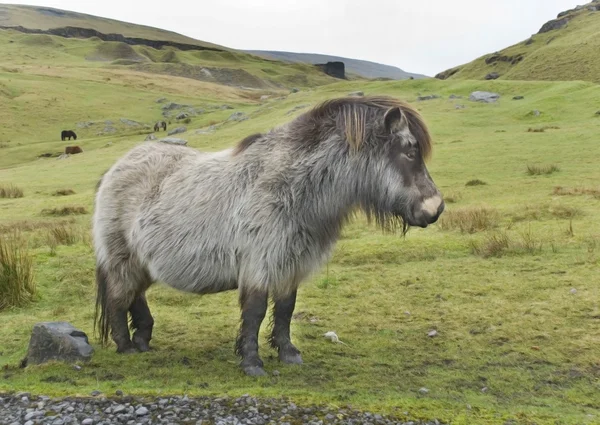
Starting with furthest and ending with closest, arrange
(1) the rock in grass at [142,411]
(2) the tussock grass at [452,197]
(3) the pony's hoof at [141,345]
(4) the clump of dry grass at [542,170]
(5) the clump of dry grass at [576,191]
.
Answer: (4) the clump of dry grass at [542,170]
(2) the tussock grass at [452,197]
(5) the clump of dry grass at [576,191]
(3) the pony's hoof at [141,345]
(1) the rock in grass at [142,411]

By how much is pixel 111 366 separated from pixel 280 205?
2.59 m

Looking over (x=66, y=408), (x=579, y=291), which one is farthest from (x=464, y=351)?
(x=66, y=408)

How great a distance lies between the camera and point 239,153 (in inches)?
249

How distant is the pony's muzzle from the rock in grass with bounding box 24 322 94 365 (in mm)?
3901

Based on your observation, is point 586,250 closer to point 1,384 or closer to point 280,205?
point 280,205

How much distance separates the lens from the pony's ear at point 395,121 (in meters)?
5.63

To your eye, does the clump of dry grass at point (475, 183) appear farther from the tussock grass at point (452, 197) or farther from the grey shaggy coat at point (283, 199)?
the grey shaggy coat at point (283, 199)

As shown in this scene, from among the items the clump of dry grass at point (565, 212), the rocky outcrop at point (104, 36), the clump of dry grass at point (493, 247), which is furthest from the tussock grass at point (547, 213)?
the rocky outcrop at point (104, 36)

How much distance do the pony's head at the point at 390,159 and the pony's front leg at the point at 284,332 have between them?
1.40m

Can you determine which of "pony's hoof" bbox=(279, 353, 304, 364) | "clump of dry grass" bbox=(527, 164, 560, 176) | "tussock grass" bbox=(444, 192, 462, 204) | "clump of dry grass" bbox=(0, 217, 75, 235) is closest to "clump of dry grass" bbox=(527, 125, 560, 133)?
"clump of dry grass" bbox=(527, 164, 560, 176)

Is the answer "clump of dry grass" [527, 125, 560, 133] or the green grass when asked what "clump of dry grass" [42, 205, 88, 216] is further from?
"clump of dry grass" [527, 125, 560, 133]

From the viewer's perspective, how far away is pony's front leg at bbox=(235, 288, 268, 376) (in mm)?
5816

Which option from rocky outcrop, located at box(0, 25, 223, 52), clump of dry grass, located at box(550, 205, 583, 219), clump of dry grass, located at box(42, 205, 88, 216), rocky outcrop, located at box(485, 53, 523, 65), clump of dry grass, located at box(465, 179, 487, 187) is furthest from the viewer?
rocky outcrop, located at box(0, 25, 223, 52)

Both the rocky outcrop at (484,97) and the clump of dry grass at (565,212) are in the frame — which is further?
the rocky outcrop at (484,97)
